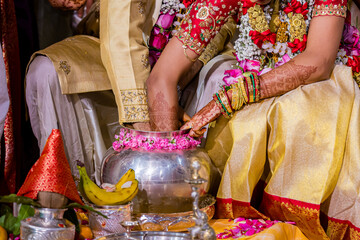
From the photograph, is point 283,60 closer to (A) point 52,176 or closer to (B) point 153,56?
(B) point 153,56

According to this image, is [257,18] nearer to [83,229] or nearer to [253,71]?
[253,71]

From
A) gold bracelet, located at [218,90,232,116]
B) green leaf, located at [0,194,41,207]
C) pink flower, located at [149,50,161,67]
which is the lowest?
green leaf, located at [0,194,41,207]

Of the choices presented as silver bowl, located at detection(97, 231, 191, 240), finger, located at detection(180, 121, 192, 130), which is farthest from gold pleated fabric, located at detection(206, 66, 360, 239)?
silver bowl, located at detection(97, 231, 191, 240)

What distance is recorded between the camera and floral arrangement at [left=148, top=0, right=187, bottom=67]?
250cm

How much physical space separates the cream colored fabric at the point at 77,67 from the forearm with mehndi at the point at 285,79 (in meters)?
0.81

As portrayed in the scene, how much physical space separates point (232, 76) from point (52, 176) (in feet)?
3.56

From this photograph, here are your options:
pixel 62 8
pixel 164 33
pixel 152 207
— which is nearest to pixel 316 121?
pixel 152 207

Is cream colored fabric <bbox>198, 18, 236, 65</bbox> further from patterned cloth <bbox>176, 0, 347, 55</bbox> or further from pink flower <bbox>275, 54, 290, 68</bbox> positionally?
pink flower <bbox>275, 54, 290, 68</bbox>

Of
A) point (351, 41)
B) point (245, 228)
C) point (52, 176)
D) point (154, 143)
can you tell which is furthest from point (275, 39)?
point (52, 176)

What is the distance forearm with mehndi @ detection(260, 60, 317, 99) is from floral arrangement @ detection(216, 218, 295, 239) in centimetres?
52

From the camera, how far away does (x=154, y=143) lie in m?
1.93

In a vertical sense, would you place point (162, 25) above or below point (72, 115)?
above

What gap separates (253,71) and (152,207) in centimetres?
81

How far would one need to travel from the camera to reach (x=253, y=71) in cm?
224
